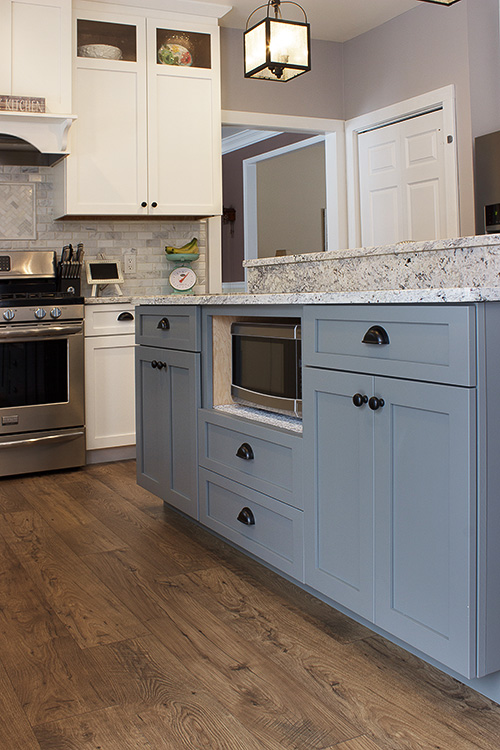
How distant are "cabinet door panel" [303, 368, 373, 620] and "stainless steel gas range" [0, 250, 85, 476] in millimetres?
2332

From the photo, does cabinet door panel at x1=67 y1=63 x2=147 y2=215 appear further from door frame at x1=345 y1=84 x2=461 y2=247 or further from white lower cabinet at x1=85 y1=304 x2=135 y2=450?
door frame at x1=345 y1=84 x2=461 y2=247

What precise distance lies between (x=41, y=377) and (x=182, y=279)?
129 centimetres

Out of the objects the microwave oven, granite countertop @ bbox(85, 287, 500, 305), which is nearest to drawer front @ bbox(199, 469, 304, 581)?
the microwave oven

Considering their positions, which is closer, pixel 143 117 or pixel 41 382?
pixel 41 382

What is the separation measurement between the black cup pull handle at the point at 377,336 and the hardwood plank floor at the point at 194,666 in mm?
790

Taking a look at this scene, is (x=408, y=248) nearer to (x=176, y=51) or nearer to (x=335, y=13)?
(x=176, y=51)

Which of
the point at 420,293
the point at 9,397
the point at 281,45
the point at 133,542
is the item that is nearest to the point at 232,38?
the point at 281,45

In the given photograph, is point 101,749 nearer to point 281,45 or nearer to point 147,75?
point 281,45

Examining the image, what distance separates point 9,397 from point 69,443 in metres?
0.42

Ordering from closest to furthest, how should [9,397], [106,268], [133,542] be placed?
[133,542] → [9,397] → [106,268]

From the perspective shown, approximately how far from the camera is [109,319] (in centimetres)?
416

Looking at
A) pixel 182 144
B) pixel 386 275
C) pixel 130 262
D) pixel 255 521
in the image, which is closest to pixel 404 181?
pixel 182 144

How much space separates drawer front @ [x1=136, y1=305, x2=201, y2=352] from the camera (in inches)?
104

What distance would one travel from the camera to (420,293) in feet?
4.93
